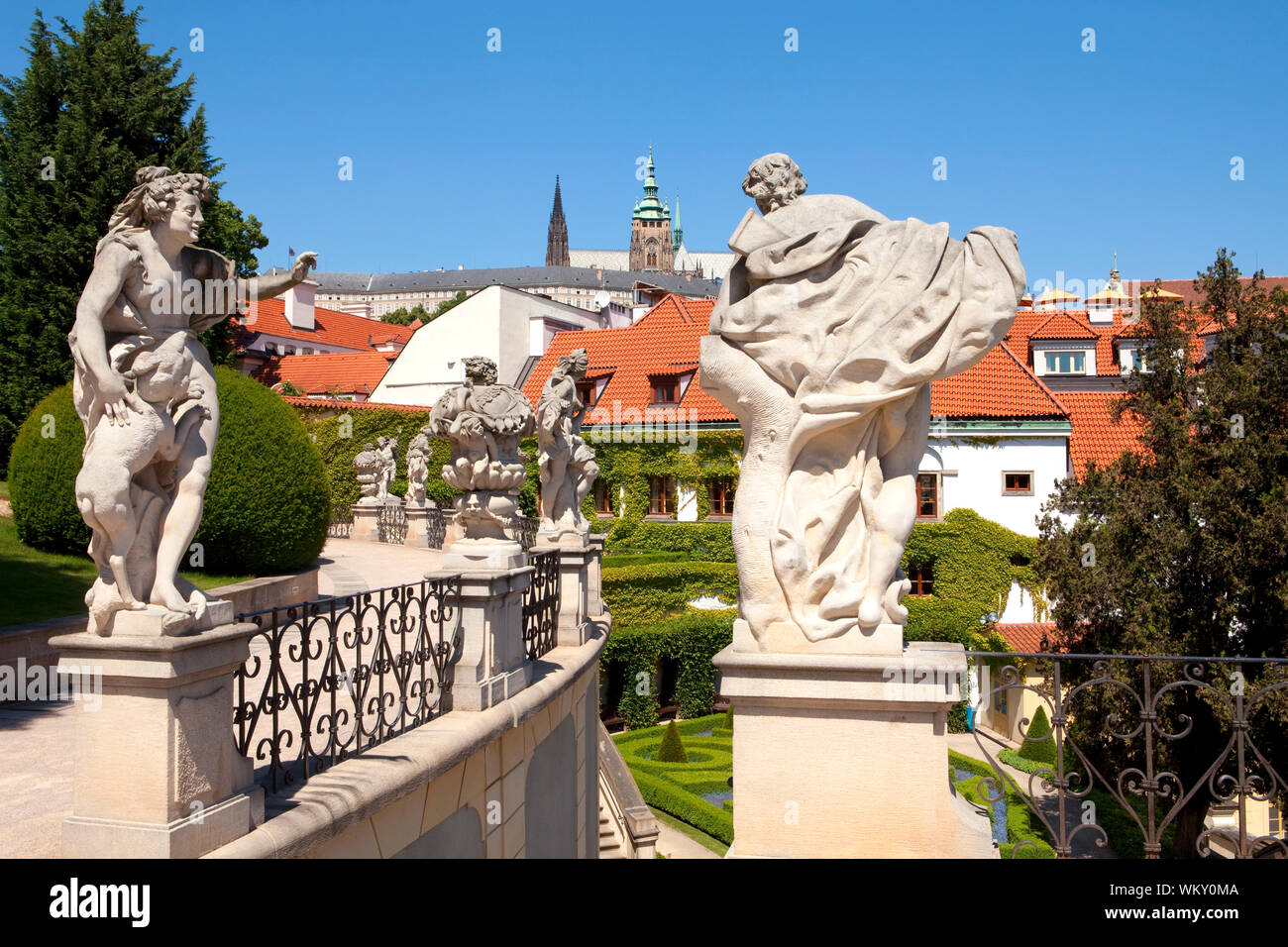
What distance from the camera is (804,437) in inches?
148

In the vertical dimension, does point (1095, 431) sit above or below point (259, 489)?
above

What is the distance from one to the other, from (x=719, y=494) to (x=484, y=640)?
78.9ft

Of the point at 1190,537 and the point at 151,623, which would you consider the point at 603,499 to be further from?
the point at 151,623

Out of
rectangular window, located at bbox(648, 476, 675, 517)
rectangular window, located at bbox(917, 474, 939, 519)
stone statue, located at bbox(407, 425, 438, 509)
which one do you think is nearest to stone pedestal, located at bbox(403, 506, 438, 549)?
stone statue, located at bbox(407, 425, 438, 509)

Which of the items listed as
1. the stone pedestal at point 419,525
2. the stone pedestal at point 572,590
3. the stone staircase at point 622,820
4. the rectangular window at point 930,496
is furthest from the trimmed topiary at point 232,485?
the rectangular window at point 930,496

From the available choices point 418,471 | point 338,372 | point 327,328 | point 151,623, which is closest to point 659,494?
point 418,471

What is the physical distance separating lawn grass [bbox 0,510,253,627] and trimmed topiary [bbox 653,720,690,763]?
453 inches

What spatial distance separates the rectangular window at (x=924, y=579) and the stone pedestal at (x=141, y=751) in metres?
25.2

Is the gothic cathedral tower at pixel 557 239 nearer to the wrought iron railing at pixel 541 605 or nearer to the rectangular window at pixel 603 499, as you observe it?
the rectangular window at pixel 603 499

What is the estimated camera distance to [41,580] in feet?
36.0

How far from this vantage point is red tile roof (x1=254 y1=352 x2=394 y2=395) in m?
44.9
